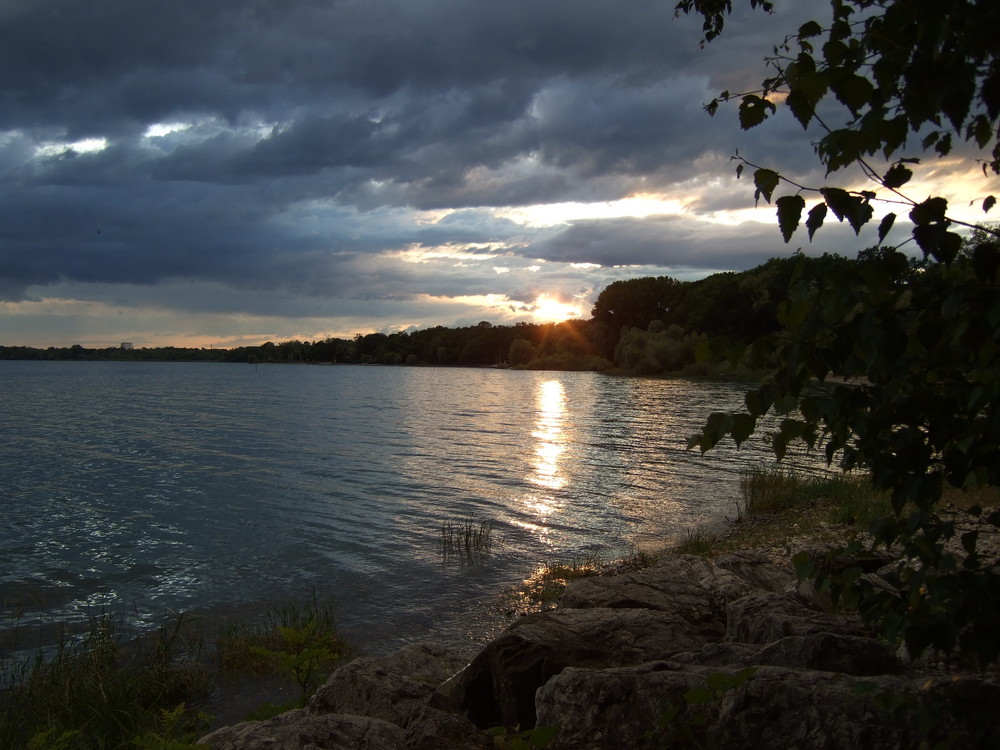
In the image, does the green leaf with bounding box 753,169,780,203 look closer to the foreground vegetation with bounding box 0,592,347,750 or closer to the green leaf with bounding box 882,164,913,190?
the green leaf with bounding box 882,164,913,190

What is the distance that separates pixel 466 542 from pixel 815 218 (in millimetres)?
15765

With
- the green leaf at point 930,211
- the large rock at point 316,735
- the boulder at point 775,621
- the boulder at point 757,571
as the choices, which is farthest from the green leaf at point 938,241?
the boulder at point 757,571

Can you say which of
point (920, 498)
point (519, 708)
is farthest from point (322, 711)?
point (920, 498)

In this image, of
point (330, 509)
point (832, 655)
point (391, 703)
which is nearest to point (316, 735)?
point (391, 703)

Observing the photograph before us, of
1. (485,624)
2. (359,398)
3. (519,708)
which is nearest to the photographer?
(519,708)

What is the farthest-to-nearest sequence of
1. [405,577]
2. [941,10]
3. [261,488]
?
[261,488] < [405,577] < [941,10]

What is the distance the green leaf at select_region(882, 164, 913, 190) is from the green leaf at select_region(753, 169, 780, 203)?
409 mm

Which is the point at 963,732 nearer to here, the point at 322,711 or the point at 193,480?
the point at 322,711

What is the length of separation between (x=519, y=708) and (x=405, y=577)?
31.6 feet

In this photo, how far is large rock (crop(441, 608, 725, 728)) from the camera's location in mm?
6512

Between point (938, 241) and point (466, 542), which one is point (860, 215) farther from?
point (466, 542)

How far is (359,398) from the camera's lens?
84.4m

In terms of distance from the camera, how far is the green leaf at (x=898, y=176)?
2727 mm

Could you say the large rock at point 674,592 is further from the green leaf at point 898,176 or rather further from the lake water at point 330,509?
the green leaf at point 898,176
